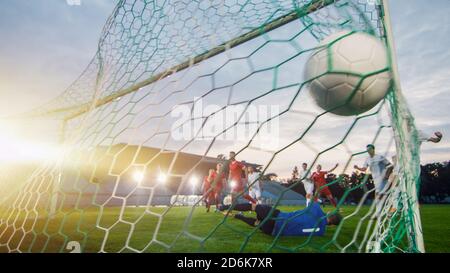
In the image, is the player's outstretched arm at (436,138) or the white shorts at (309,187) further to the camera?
the white shorts at (309,187)

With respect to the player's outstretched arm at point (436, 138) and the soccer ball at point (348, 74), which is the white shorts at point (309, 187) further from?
the soccer ball at point (348, 74)

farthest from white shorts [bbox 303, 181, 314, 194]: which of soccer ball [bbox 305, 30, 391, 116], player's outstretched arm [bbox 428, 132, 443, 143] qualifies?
soccer ball [bbox 305, 30, 391, 116]

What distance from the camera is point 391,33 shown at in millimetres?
2230

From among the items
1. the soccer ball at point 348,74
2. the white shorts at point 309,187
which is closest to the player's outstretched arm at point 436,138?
the soccer ball at point 348,74

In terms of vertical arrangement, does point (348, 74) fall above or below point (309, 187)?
above

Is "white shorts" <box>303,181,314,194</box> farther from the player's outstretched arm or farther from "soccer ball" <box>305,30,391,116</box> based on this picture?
"soccer ball" <box>305,30,391,116</box>

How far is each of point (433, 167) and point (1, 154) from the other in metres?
51.8

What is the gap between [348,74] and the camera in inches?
57.8

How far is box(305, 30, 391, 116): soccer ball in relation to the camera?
1.46 meters

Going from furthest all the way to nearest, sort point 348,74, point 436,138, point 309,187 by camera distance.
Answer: point 309,187, point 436,138, point 348,74

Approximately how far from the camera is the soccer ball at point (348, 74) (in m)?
1.46

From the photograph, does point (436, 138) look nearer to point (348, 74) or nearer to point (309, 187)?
point (348, 74)

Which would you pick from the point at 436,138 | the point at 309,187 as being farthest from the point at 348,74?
the point at 309,187
